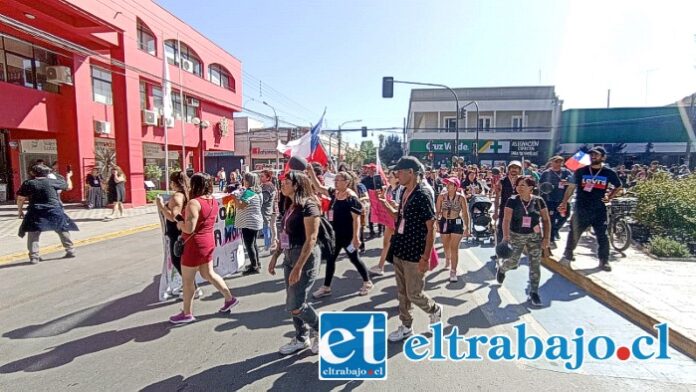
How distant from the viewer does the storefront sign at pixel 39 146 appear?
56.0ft

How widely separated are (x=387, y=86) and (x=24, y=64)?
1585 centimetres

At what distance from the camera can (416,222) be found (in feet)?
11.7

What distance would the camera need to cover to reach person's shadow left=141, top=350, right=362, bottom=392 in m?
2.99

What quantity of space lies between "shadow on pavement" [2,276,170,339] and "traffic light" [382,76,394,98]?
15759mm

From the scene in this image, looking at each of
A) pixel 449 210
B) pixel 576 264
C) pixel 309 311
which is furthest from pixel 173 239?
pixel 576 264

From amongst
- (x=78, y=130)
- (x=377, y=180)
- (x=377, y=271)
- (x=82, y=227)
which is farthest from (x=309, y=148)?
(x=78, y=130)

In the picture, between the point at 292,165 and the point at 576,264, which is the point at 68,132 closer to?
the point at 292,165

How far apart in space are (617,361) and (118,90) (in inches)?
743

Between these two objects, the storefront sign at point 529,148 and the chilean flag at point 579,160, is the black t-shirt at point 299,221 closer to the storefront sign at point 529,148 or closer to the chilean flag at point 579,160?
the chilean flag at point 579,160

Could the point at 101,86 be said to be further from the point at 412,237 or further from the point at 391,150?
the point at 391,150

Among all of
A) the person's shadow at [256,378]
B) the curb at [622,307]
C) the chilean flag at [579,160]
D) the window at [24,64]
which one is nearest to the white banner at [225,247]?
the person's shadow at [256,378]

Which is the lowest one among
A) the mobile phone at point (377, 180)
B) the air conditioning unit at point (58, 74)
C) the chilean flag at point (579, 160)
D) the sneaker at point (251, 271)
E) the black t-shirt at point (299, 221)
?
the sneaker at point (251, 271)

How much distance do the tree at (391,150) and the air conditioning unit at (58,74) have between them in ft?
176

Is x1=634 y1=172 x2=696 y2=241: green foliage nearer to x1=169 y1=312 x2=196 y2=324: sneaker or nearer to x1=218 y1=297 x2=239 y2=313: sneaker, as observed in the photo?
x1=218 y1=297 x2=239 y2=313: sneaker
